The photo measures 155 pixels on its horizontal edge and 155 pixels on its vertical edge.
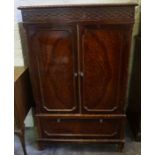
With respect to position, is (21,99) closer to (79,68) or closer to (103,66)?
(79,68)

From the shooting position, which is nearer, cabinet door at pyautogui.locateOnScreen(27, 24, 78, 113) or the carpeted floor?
cabinet door at pyautogui.locateOnScreen(27, 24, 78, 113)

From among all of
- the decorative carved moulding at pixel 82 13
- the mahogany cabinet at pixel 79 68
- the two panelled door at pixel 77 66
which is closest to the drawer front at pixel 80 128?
the mahogany cabinet at pixel 79 68

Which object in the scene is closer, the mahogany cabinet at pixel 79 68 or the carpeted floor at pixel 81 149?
the mahogany cabinet at pixel 79 68

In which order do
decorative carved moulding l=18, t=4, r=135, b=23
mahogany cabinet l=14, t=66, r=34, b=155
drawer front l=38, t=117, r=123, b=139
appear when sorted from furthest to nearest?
drawer front l=38, t=117, r=123, b=139, mahogany cabinet l=14, t=66, r=34, b=155, decorative carved moulding l=18, t=4, r=135, b=23

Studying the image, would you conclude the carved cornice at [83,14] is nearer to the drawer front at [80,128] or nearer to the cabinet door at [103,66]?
the cabinet door at [103,66]

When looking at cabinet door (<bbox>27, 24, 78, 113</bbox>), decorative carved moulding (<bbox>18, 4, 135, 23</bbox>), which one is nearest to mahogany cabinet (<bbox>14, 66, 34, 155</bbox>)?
cabinet door (<bbox>27, 24, 78, 113</bbox>)

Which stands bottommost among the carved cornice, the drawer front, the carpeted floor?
the carpeted floor

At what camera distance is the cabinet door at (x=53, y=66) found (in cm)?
159

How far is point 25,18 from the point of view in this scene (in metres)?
1.56

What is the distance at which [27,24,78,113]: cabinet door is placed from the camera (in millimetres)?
Result: 1587

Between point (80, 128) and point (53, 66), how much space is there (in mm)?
647

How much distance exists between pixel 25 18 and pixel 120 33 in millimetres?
726

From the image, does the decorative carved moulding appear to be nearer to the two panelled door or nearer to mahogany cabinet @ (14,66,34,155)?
the two panelled door
